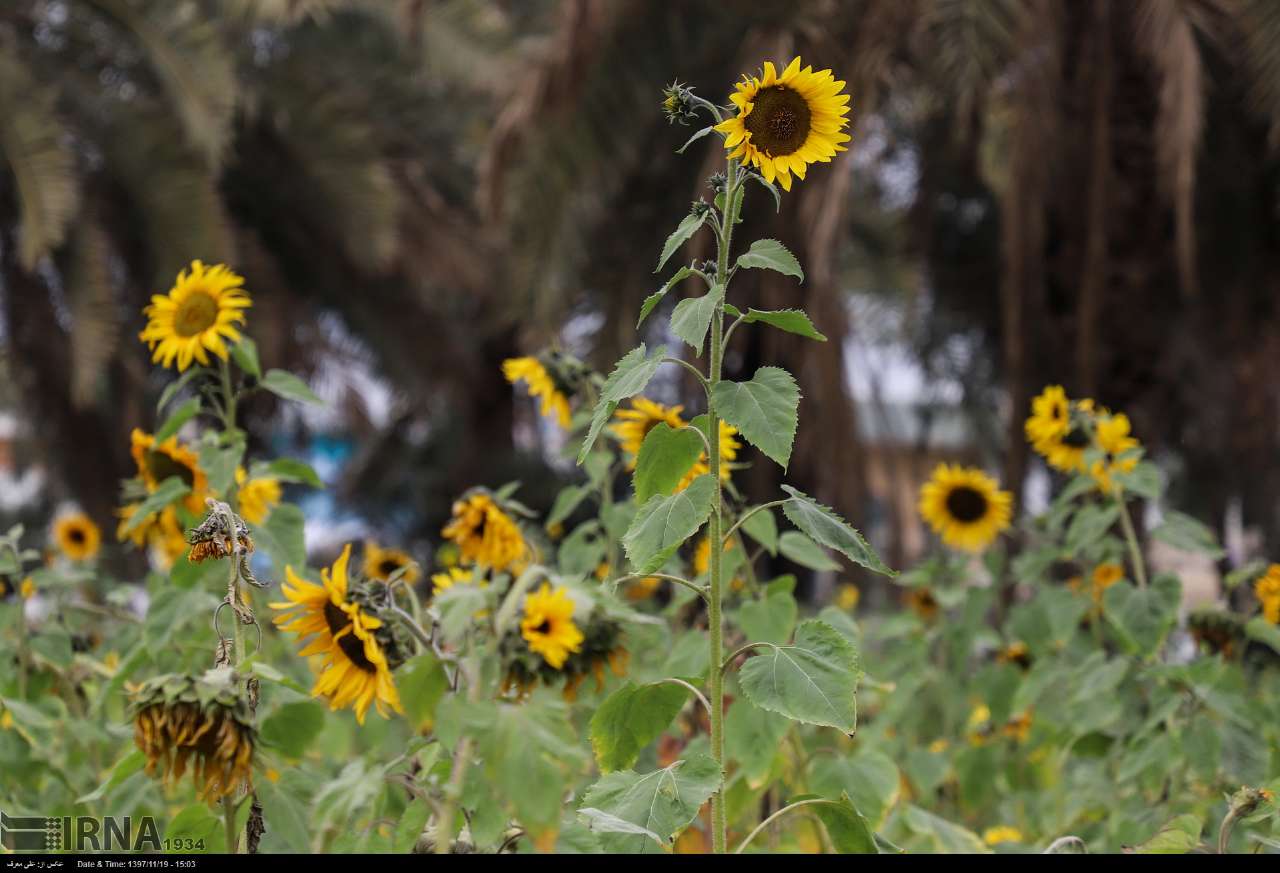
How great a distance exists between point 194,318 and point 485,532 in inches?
19.9

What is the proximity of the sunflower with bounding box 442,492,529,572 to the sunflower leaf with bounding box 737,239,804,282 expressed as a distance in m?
0.75

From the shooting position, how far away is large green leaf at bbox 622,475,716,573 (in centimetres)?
129

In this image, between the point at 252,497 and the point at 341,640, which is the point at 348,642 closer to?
the point at 341,640

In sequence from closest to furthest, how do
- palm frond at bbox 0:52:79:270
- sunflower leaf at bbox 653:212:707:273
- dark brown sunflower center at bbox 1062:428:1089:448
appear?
sunflower leaf at bbox 653:212:707:273 < dark brown sunflower center at bbox 1062:428:1089:448 < palm frond at bbox 0:52:79:270

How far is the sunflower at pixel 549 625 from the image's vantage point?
1.24 metres

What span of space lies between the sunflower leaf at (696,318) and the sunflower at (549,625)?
10.4 inches

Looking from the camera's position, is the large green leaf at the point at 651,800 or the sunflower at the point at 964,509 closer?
the large green leaf at the point at 651,800

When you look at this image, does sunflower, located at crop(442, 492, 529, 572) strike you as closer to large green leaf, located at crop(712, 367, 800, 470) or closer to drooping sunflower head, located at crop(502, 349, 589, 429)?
drooping sunflower head, located at crop(502, 349, 589, 429)

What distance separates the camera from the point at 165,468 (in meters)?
2.07

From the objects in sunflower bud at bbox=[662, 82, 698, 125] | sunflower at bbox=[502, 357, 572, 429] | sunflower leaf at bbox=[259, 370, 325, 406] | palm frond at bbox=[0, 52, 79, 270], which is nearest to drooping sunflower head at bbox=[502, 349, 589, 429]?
sunflower at bbox=[502, 357, 572, 429]

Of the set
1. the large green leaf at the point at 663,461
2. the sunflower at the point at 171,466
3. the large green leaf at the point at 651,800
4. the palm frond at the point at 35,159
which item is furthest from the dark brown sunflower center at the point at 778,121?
the palm frond at the point at 35,159

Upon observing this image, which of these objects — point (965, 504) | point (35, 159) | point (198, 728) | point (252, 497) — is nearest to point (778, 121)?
point (198, 728)

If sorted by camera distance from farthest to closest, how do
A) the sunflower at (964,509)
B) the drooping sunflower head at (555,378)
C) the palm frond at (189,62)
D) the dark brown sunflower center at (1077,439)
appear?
the palm frond at (189,62)
the sunflower at (964,509)
the dark brown sunflower center at (1077,439)
the drooping sunflower head at (555,378)

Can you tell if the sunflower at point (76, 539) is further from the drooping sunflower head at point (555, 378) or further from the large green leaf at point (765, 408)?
the large green leaf at point (765, 408)
